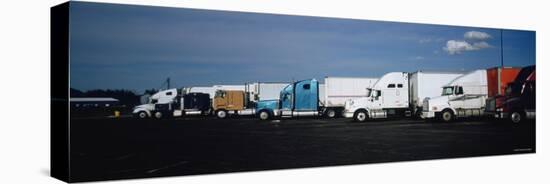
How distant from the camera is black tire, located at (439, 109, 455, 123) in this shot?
14.8 metres

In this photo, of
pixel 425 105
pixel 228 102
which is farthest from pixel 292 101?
pixel 425 105

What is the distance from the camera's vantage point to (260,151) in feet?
41.4

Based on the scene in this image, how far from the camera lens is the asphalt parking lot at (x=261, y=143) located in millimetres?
11438

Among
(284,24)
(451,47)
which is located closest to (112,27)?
(284,24)

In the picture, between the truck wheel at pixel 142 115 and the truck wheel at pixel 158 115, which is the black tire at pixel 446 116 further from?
the truck wheel at pixel 142 115

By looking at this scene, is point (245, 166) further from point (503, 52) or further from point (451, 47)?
point (503, 52)

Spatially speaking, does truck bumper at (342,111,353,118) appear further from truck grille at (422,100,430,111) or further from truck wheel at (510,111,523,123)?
truck wheel at (510,111,523,123)

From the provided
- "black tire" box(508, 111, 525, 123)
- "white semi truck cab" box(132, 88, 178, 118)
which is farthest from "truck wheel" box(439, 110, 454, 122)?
"white semi truck cab" box(132, 88, 178, 118)

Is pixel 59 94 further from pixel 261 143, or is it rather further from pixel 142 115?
pixel 261 143

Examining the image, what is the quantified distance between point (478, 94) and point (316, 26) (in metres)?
4.04

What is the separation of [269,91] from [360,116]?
2.05 metres

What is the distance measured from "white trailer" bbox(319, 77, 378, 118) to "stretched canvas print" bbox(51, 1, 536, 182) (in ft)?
0.08

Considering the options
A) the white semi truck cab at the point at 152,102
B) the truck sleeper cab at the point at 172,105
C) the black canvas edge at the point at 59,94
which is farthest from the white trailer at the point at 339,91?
the black canvas edge at the point at 59,94

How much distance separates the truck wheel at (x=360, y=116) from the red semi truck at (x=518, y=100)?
9.06 feet
